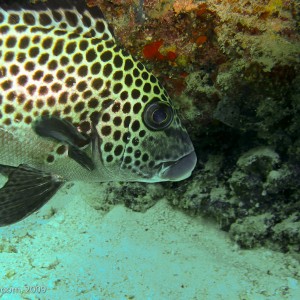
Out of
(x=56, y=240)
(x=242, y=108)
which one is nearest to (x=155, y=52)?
(x=242, y=108)

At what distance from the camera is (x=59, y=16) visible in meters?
2.77

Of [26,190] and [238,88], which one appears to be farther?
[238,88]

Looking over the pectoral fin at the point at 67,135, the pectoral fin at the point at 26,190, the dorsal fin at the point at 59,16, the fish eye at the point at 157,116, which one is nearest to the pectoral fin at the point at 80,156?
Result: the pectoral fin at the point at 67,135

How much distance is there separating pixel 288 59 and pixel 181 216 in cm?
213

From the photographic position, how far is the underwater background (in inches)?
131

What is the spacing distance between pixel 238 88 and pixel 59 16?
68.4 inches

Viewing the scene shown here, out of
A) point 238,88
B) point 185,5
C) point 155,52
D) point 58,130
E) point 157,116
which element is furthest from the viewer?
point 155,52

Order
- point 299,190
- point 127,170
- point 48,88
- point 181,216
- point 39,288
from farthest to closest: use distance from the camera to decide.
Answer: point 181,216
point 299,190
point 39,288
point 127,170
point 48,88

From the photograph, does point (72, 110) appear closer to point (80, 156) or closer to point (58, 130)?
point (58, 130)

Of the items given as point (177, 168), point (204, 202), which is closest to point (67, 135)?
point (177, 168)

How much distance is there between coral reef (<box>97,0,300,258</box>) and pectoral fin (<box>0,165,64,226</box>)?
161cm

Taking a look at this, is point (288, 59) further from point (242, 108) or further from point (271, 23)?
point (242, 108)

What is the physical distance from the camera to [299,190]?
3844 mm

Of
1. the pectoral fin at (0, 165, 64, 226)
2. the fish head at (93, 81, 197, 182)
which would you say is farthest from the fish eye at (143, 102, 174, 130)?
the pectoral fin at (0, 165, 64, 226)
